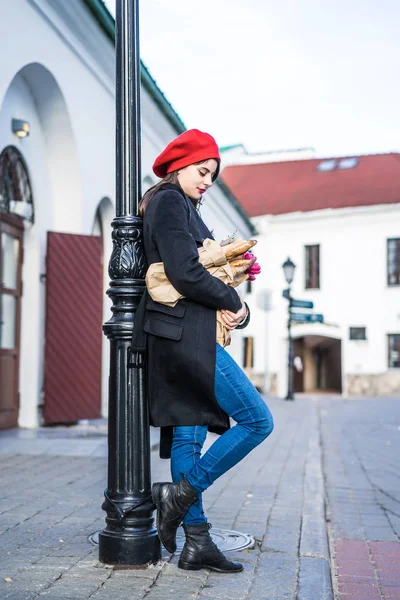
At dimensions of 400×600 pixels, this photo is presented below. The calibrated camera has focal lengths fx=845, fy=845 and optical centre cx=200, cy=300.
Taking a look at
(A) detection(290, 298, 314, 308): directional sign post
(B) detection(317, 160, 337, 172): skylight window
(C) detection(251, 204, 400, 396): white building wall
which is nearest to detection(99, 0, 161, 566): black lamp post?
(A) detection(290, 298, 314, 308): directional sign post

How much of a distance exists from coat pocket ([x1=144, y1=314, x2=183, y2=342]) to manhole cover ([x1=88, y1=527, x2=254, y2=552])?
3.83ft

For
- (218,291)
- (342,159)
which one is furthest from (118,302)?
(342,159)

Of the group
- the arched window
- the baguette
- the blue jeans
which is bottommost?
the blue jeans

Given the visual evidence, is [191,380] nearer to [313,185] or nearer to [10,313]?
[10,313]

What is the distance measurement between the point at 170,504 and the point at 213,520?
1477 millimetres

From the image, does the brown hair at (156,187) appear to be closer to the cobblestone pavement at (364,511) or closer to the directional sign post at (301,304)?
the cobblestone pavement at (364,511)

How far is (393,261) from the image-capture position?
1316 inches

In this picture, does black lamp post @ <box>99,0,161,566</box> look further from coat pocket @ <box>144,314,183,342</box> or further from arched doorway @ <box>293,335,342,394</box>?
arched doorway @ <box>293,335,342,394</box>

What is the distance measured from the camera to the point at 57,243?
1065 centimetres

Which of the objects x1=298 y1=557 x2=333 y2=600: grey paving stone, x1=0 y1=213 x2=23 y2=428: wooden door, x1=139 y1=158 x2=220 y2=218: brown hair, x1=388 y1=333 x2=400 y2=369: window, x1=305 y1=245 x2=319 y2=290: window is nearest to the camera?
x1=298 y1=557 x2=333 y2=600: grey paving stone

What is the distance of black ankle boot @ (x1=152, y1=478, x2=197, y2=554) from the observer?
142 inches


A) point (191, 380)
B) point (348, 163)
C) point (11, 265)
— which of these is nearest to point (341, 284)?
point (348, 163)

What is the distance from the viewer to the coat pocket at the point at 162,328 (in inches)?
139

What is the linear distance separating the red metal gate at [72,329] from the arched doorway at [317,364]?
25.3m
